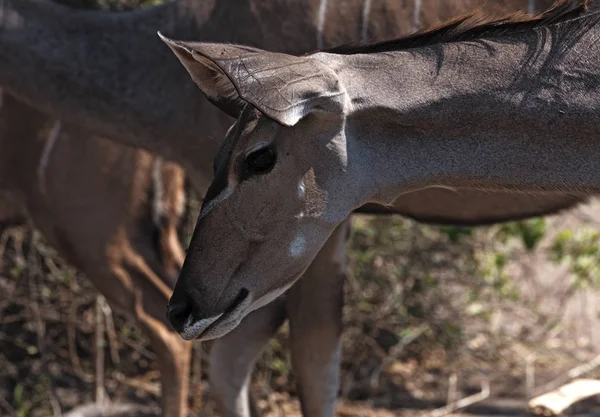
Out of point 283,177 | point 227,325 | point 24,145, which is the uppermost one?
point 24,145

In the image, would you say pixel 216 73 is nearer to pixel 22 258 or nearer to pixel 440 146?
pixel 440 146

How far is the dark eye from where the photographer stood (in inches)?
81.2

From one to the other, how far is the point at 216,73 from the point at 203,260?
1.13 ft

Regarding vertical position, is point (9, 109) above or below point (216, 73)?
above

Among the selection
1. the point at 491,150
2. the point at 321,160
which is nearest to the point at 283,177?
the point at 321,160

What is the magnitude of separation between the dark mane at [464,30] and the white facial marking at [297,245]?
36cm

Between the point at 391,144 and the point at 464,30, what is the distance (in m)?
0.26

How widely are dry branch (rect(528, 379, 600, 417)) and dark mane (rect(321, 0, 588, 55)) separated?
3.23 ft

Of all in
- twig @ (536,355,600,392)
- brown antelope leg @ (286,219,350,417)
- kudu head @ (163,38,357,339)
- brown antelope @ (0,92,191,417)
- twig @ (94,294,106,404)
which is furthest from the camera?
twig @ (536,355,600,392)

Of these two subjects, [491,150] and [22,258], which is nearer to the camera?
[491,150]

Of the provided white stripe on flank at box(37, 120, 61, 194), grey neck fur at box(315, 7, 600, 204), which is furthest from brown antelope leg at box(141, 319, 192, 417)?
grey neck fur at box(315, 7, 600, 204)

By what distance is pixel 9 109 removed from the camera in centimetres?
358

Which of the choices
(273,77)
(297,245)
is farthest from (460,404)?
(273,77)

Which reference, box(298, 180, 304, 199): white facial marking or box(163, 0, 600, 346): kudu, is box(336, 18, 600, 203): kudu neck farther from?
box(298, 180, 304, 199): white facial marking
